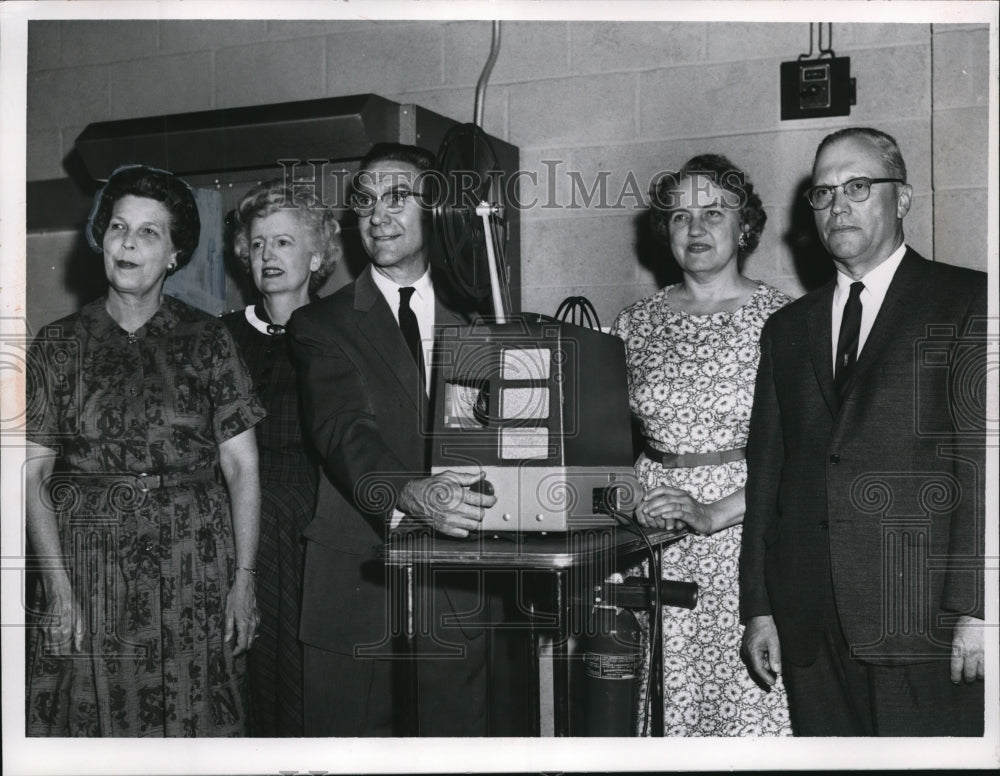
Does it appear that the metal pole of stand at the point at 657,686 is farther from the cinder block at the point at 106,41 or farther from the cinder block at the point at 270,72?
the cinder block at the point at 106,41

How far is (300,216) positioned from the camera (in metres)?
3.02

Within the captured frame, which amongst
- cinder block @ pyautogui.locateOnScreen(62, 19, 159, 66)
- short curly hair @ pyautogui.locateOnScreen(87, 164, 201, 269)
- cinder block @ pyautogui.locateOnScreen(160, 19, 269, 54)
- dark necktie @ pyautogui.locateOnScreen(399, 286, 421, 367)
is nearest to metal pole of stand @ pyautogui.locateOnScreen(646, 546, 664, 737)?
dark necktie @ pyautogui.locateOnScreen(399, 286, 421, 367)

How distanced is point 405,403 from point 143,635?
0.86 meters

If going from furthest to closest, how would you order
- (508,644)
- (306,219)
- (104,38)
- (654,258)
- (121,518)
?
(104,38), (654,258), (306,219), (508,644), (121,518)

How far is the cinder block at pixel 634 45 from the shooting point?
3.17m

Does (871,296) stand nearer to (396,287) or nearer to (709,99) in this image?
(709,99)

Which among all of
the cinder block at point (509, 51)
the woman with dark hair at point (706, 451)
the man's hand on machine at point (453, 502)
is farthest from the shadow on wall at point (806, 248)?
the man's hand on machine at point (453, 502)

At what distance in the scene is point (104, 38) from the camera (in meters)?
3.69

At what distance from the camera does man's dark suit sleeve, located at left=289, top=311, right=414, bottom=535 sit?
8.45ft

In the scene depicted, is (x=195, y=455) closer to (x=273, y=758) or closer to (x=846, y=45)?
(x=273, y=758)

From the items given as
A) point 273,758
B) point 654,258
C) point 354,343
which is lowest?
point 273,758

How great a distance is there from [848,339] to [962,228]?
656mm

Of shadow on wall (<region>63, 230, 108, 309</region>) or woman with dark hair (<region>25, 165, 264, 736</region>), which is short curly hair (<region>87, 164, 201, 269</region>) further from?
shadow on wall (<region>63, 230, 108, 309</region>)

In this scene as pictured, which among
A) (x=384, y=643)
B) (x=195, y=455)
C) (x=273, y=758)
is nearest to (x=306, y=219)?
(x=195, y=455)
